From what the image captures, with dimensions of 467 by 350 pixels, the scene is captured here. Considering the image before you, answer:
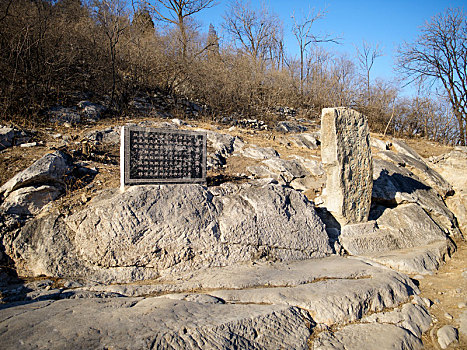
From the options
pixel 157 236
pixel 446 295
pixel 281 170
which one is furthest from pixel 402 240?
pixel 157 236

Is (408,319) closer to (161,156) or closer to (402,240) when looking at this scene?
(402,240)

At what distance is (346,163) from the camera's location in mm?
5781

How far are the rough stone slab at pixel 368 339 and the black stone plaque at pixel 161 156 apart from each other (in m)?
3.22

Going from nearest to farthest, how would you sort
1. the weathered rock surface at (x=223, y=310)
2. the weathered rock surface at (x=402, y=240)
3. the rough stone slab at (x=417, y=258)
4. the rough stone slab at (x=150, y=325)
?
the rough stone slab at (x=150, y=325), the weathered rock surface at (x=223, y=310), the rough stone slab at (x=417, y=258), the weathered rock surface at (x=402, y=240)

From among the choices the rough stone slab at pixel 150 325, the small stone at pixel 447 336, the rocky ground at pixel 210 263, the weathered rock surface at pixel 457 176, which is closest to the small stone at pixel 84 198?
the rocky ground at pixel 210 263

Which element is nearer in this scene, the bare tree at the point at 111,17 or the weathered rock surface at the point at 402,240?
the weathered rock surface at the point at 402,240

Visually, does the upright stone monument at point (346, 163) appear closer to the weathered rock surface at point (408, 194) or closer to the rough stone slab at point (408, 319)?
the weathered rock surface at point (408, 194)

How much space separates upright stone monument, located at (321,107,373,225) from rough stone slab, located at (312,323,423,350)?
262 cm

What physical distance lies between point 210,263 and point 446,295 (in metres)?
3.57

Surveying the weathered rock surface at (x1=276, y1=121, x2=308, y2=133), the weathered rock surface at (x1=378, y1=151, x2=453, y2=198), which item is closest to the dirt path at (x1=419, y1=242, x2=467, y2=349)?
the weathered rock surface at (x1=378, y1=151, x2=453, y2=198)

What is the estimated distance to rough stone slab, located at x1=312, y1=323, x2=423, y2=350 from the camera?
312cm

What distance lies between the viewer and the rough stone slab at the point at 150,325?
242 centimetres

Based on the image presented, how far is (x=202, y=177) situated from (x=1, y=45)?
285 inches

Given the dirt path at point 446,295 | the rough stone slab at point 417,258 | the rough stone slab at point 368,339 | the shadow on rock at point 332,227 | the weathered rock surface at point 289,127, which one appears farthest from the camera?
the weathered rock surface at point 289,127
